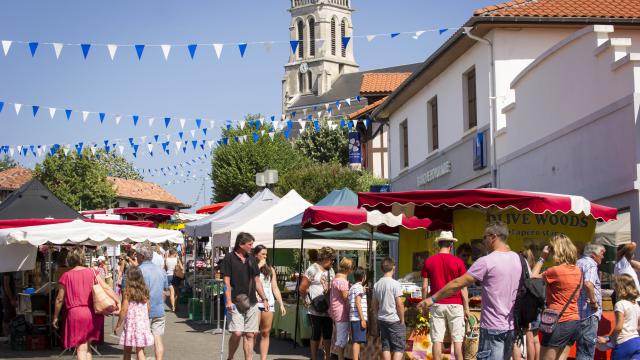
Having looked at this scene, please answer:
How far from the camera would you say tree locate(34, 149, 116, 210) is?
247 ft

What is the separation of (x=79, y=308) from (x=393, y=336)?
390cm

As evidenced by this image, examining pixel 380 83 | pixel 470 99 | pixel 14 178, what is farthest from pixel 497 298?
pixel 14 178

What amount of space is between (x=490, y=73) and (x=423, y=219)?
22.5 feet

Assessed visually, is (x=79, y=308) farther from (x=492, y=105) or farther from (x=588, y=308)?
(x=492, y=105)

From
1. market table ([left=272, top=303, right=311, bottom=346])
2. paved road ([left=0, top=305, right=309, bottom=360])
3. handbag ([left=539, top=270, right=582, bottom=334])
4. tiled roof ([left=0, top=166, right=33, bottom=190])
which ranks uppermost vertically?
tiled roof ([left=0, top=166, right=33, bottom=190])

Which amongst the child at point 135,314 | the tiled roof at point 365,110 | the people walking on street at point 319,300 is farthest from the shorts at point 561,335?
the tiled roof at point 365,110

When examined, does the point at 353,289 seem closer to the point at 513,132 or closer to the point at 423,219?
the point at 423,219

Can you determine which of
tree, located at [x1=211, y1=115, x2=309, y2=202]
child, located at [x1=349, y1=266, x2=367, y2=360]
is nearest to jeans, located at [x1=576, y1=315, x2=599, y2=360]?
child, located at [x1=349, y1=266, x2=367, y2=360]

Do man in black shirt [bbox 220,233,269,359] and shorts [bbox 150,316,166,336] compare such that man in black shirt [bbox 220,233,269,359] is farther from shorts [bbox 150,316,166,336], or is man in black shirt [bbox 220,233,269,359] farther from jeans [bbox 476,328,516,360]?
jeans [bbox 476,328,516,360]

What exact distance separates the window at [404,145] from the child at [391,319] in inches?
751

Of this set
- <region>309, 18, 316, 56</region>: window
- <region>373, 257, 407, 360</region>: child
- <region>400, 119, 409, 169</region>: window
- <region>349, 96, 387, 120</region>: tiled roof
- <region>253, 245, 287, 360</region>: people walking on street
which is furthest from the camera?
<region>309, 18, 316, 56</region>: window

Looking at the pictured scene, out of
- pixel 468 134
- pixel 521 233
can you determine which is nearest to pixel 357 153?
pixel 468 134

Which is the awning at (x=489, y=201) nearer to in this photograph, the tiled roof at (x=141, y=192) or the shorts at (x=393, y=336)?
the shorts at (x=393, y=336)

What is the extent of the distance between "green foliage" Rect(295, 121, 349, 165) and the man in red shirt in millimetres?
57011
